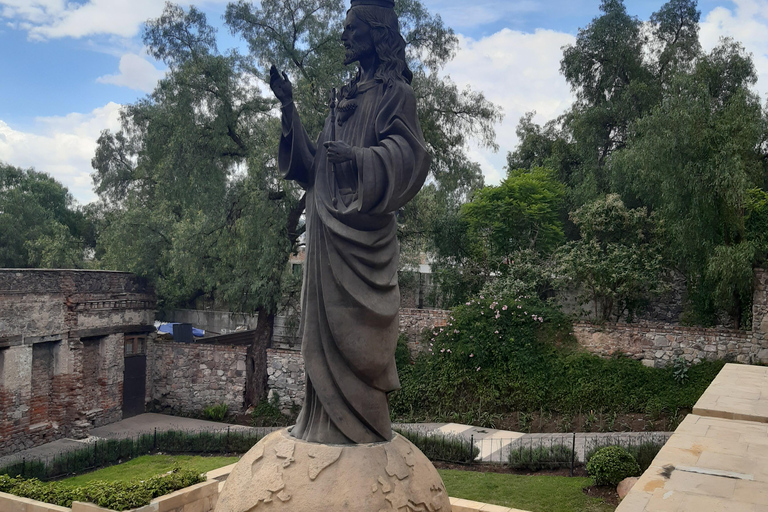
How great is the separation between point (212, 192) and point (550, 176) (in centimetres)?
1197

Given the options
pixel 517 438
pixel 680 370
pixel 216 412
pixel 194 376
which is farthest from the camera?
pixel 194 376

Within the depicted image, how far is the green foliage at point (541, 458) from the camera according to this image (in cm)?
1180

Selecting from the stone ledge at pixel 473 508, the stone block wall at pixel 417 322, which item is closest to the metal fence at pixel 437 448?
the stone ledge at pixel 473 508

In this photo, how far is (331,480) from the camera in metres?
4.14

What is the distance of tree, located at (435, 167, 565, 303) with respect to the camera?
2039 centimetres

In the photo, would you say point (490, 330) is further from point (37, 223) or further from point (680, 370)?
point (37, 223)

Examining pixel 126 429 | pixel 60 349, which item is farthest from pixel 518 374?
pixel 60 349

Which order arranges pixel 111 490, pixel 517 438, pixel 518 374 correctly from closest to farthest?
1. pixel 111 490
2. pixel 517 438
3. pixel 518 374

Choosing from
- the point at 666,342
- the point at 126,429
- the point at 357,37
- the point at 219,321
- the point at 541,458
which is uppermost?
the point at 357,37

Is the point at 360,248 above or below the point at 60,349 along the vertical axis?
above

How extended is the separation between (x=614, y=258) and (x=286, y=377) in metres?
9.38

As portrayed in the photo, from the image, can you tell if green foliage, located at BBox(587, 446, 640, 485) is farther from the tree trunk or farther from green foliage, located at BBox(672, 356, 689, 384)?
the tree trunk

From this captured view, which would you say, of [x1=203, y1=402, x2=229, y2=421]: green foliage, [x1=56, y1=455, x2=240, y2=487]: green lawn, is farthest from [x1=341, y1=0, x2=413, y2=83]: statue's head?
[x1=203, y1=402, x2=229, y2=421]: green foliage

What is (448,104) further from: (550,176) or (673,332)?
(673,332)
